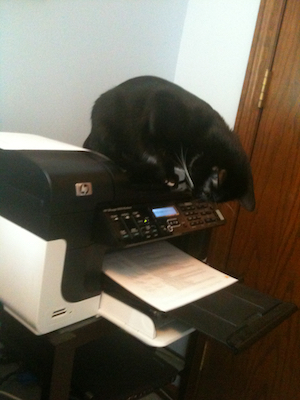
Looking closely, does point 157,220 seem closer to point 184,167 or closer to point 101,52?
point 184,167

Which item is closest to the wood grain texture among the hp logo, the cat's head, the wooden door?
the wooden door

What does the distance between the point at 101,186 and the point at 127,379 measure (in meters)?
0.52

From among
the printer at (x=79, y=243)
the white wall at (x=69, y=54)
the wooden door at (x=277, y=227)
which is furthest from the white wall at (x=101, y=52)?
the printer at (x=79, y=243)

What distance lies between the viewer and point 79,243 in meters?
0.61

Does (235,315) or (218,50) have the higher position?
(218,50)

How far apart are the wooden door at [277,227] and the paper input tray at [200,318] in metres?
0.40

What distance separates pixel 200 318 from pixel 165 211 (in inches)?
8.9

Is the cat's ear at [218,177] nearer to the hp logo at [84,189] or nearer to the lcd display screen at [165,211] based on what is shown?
the lcd display screen at [165,211]

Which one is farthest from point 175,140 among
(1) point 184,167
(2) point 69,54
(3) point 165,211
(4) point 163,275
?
(2) point 69,54

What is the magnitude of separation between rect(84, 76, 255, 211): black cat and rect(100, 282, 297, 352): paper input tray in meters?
0.26

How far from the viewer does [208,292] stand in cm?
74

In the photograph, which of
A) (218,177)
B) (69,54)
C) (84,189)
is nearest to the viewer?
(84,189)

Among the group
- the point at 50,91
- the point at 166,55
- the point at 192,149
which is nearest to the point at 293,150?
the point at 192,149

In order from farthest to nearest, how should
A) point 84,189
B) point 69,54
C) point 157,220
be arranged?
point 69,54 → point 157,220 → point 84,189
